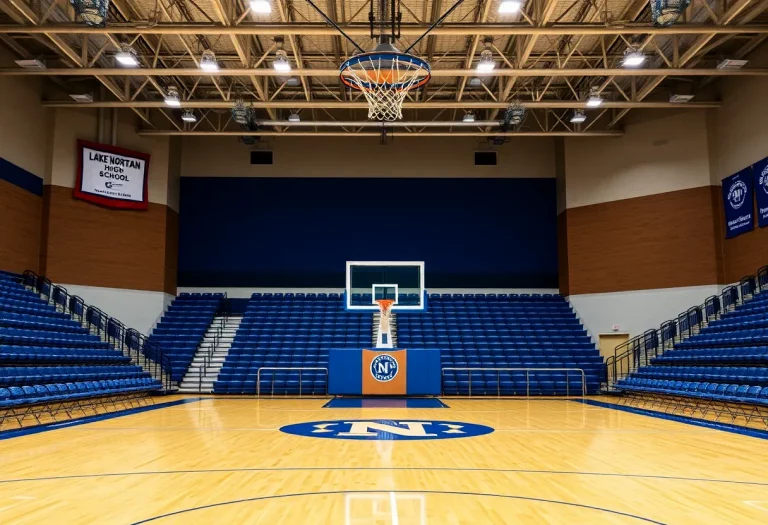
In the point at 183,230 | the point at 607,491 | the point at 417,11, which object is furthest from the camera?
the point at 183,230

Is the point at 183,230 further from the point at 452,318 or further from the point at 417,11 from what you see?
the point at 417,11

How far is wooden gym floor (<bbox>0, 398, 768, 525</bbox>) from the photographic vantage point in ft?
13.5

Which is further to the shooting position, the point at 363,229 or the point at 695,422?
the point at 363,229

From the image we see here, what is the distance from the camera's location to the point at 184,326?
18.0 meters

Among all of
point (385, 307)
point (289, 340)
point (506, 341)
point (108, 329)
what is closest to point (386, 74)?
point (385, 307)

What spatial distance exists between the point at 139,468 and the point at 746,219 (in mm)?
15077

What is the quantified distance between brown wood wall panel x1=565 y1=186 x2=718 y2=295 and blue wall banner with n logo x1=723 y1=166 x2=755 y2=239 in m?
0.50

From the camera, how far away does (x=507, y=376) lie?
51.7 ft

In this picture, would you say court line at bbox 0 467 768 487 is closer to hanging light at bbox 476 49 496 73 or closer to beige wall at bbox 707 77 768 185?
hanging light at bbox 476 49 496 73

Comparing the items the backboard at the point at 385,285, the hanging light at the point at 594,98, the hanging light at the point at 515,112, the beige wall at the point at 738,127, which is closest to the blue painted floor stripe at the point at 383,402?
the backboard at the point at 385,285

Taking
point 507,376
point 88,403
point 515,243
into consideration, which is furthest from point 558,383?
Answer: point 88,403

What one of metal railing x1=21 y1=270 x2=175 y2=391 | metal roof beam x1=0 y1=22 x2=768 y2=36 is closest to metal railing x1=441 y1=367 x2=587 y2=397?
metal railing x1=21 y1=270 x2=175 y2=391

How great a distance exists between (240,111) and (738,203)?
1291 centimetres

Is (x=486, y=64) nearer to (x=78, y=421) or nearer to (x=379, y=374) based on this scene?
(x=379, y=374)
